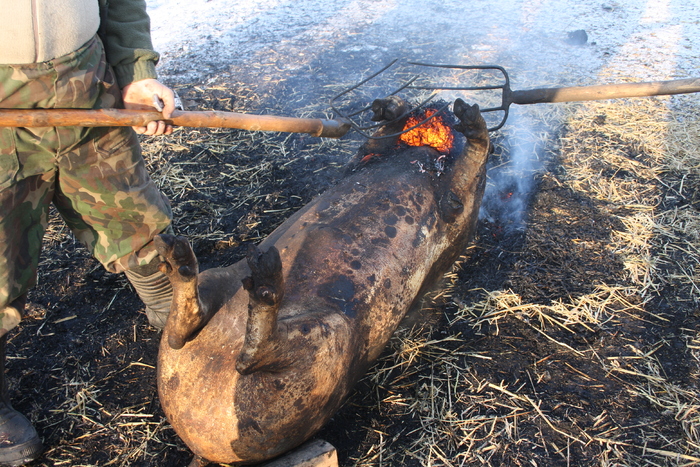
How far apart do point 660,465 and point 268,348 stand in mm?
2376

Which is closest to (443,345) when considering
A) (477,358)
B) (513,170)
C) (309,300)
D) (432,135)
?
(477,358)

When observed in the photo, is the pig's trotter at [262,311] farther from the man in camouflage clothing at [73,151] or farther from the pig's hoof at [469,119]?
the pig's hoof at [469,119]

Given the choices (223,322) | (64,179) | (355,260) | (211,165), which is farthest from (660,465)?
(211,165)

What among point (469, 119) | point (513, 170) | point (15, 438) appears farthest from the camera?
point (513, 170)

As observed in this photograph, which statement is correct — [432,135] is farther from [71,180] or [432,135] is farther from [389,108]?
[71,180]

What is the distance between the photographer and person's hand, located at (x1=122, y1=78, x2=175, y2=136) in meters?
2.63

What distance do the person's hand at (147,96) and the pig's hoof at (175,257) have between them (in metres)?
0.77

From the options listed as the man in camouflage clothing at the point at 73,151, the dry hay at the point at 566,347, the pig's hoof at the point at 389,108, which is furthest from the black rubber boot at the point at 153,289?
the pig's hoof at the point at 389,108

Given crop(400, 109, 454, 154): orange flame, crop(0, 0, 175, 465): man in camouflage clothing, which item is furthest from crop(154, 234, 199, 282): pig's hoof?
crop(400, 109, 454, 154): orange flame

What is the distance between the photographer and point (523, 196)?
466 centimetres

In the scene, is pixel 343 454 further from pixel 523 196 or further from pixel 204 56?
pixel 204 56

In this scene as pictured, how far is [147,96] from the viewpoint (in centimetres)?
273

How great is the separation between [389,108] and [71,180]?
231 cm

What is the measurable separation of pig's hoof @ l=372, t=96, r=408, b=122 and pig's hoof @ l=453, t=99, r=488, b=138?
1.69 feet
